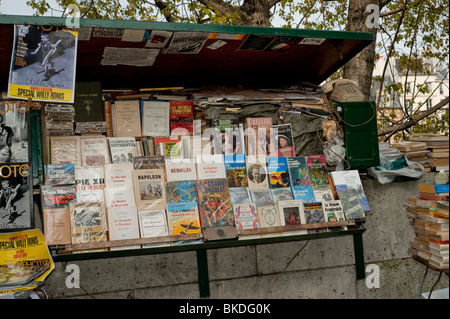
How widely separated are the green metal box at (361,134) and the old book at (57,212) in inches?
112

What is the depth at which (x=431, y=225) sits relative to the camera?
10.9 feet

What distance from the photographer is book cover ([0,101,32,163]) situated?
13.7ft

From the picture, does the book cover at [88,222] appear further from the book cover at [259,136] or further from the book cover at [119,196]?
the book cover at [259,136]

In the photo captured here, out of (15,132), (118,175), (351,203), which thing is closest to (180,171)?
(118,175)

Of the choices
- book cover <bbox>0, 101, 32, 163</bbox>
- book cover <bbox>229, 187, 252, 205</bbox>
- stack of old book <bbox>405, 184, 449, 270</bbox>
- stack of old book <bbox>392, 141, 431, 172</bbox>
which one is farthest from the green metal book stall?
stack of old book <bbox>405, 184, 449, 270</bbox>

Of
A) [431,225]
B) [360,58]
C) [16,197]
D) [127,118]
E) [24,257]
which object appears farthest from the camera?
[360,58]

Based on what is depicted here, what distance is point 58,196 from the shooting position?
404 centimetres

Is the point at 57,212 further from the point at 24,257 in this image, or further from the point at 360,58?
the point at 360,58

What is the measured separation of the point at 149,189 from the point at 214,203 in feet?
2.04

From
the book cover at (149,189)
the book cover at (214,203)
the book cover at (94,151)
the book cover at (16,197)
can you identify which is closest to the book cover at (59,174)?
the book cover at (16,197)

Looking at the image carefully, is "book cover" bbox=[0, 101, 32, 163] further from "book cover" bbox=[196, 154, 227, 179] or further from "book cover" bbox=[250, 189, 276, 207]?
"book cover" bbox=[250, 189, 276, 207]

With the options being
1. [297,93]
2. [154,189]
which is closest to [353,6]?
[297,93]

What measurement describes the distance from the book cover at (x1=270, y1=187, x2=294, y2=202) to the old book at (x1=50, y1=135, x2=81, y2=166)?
76.6 inches

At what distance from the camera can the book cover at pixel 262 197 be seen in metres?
4.41
